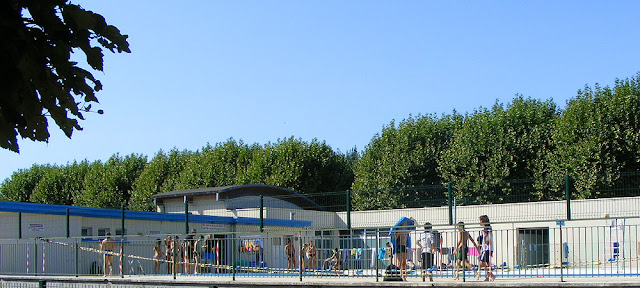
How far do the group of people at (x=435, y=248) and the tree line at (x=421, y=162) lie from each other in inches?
420

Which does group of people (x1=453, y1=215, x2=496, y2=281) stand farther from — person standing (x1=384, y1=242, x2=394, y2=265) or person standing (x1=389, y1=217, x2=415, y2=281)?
person standing (x1=384, y1=242, x2=394, y2=265)

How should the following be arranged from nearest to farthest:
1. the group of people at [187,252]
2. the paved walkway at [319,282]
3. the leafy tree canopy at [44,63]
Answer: the leafy tree canopy at [44,63] → the paved walkway at [319,282] → the group of people at [187,252]

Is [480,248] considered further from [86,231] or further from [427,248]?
[86,231]

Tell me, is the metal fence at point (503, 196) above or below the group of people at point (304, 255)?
above

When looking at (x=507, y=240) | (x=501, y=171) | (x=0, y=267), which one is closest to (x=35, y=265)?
(x=0, y=267)

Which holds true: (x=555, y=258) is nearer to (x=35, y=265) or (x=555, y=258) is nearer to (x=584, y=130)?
(x=35, y=265)

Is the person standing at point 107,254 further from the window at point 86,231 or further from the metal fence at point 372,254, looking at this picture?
the window at point 86,231

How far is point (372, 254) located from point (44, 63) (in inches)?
447

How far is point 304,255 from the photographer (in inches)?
637

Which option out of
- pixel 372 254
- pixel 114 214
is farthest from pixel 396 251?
pixel 114 214

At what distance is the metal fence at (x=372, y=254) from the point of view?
14039mm

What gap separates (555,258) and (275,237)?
6688mm

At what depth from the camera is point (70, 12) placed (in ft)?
16.6

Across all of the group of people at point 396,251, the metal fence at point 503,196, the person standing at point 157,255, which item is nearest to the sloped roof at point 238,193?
the metal fence at point 503,196
